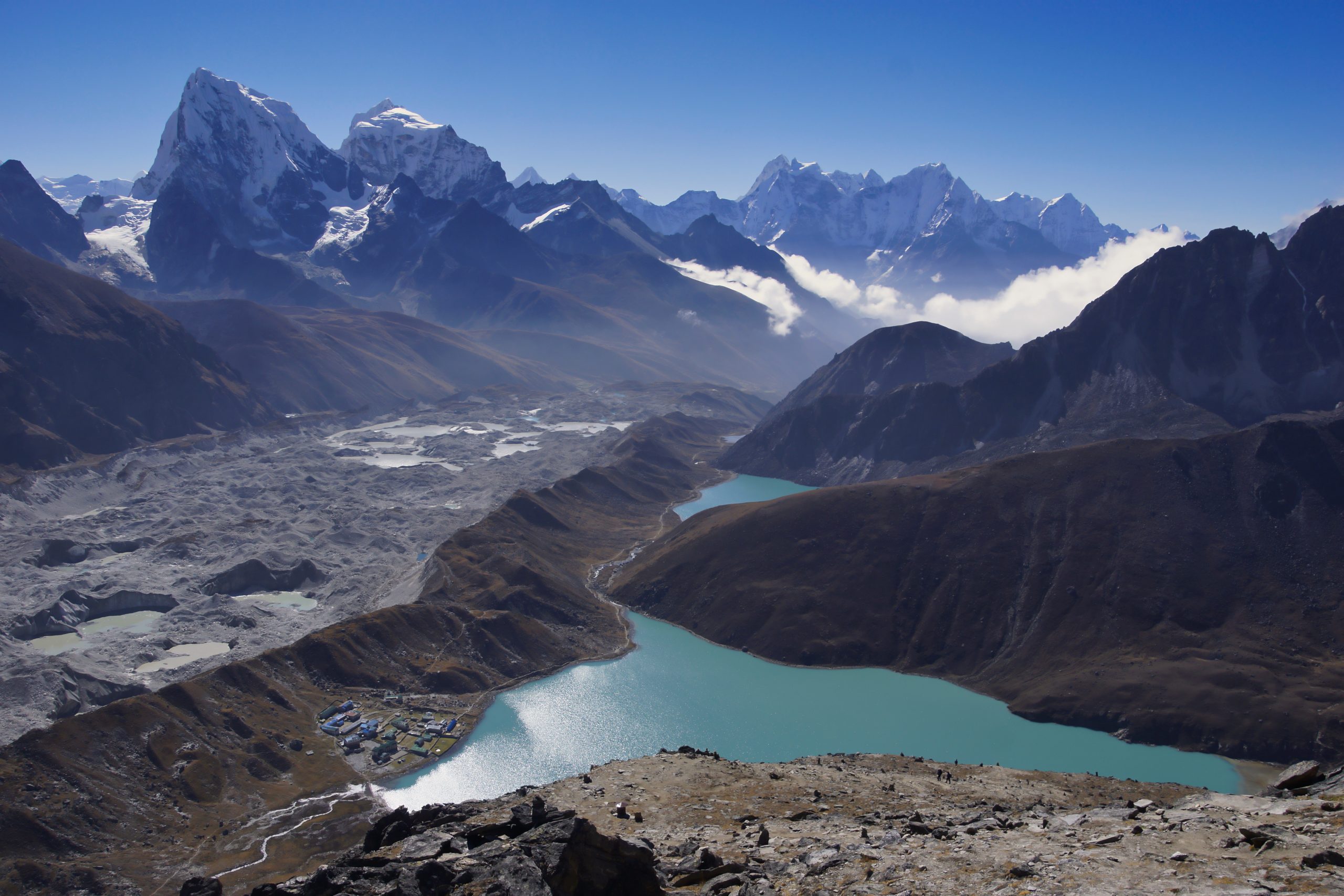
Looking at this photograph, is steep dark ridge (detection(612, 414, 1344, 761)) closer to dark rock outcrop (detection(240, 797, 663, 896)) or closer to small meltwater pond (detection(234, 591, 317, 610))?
small meltwater pond (detection(234, 591, 317, 610))

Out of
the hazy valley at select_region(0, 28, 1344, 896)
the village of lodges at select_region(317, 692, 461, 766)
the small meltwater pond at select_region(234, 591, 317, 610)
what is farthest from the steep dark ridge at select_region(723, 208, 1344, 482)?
the village of lodges at select_region(317, 692, 461, 766)

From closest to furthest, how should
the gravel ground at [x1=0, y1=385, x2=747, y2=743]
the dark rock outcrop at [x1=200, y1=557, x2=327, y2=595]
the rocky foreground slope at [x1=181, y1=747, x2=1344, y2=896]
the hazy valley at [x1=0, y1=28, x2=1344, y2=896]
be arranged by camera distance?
the rocky foreground slope at [x1=181, y1=747, x2=1344, y2=896], the hazy valley at [x1=0, y1=28, x2=1344, y2=896], the gravel ground at [x1=0, y1=385, x2=747, y2=743], the dark rock outcrop at [x1=200, y1=557, x2=327, y2=595]

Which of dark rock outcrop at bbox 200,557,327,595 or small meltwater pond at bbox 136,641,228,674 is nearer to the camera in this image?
small meltwater pond at bbox 136,641,228,674

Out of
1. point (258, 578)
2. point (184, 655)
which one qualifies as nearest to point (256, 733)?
point (184, 655)

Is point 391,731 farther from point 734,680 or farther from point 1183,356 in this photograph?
point 1183,356

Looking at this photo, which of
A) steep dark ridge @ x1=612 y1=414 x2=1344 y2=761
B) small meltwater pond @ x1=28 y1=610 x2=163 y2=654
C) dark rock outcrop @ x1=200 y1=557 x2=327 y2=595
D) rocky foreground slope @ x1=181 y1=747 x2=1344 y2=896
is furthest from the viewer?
dark rock outcrop @ x1=200 y1=557 x2=327 y2=595

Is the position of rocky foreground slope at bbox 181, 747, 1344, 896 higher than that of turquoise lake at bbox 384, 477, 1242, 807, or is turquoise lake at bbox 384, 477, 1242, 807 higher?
rocky foreground slope at bbox 181, 747, 1344, 896

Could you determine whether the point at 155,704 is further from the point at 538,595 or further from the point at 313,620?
the point at 538,595
